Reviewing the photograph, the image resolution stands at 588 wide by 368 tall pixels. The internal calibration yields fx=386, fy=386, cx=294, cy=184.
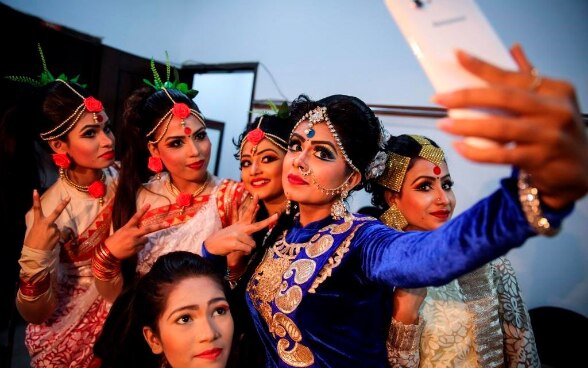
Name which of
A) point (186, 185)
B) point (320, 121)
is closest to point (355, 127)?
point (320, 121)

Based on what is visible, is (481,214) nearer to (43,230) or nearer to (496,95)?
(496,95)

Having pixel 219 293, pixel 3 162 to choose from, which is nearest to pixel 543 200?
pixel 219 293

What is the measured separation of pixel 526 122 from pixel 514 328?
4.67 feet

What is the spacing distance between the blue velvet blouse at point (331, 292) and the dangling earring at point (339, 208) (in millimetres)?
26

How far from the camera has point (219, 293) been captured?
Result: 1.46 metres

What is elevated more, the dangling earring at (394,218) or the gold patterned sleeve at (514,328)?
A: the dangling earring at (394,218)

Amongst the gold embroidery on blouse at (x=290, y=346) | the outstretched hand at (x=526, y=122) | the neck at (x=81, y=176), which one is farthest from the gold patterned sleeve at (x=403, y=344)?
the neck at (x=81, y=176)

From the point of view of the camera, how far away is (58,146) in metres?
2.07

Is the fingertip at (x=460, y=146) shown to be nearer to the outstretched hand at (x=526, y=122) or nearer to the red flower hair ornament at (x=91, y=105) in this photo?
the outstretched hand at (x=526, y=122)

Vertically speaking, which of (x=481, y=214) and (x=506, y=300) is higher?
(x=481, y=214)

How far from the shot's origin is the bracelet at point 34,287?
176 centimetres

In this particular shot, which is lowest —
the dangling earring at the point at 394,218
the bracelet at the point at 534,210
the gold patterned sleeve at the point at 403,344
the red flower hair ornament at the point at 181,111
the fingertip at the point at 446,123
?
the gold patterned sleeve at the point at 403,344

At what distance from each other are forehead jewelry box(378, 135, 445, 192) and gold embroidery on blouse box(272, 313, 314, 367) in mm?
774

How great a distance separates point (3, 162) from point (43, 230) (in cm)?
66
